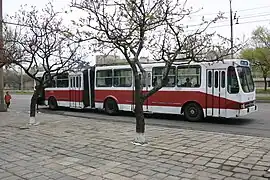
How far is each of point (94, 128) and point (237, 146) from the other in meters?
5.21

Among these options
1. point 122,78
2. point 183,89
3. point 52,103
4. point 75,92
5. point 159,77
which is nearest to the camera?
point 183,89

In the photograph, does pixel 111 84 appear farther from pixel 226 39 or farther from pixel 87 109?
pixel 226 39

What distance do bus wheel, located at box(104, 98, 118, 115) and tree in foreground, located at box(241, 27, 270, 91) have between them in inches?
940

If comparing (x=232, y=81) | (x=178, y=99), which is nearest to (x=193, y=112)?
(x=178, y=99)

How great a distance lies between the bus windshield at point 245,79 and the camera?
13.0 meters

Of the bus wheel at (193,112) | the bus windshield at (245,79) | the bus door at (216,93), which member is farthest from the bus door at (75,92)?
the bus windshield at (245,79)

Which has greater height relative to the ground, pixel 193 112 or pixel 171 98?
pixel 171 98

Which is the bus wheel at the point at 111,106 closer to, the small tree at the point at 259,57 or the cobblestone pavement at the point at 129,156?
the cobblestone pavement at the point at 129,156

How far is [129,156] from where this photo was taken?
7066mm

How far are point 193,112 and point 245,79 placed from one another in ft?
8.47

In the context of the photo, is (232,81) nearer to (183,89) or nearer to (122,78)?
(183,89)

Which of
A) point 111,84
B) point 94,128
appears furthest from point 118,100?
point 94,128

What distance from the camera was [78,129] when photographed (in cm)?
1109

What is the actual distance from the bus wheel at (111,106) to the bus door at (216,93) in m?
5.46
